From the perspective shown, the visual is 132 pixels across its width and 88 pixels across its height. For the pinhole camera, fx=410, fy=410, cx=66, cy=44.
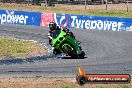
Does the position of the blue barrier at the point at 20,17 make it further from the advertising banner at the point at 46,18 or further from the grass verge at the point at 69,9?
the grass verge at the point at 69,9

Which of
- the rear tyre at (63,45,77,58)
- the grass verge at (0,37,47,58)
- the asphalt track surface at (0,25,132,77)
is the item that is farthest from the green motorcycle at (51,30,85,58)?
the grass verge at (0,37,47,58)

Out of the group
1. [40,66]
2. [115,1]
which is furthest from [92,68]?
[115,1]

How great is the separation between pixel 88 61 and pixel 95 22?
15.6m

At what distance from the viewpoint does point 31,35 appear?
3741cm

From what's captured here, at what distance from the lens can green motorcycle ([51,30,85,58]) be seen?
24.6 meters

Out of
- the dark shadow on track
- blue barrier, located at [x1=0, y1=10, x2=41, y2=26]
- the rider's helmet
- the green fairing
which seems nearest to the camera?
the dark shadow on track

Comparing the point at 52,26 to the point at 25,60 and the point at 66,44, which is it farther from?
the point at 25,60

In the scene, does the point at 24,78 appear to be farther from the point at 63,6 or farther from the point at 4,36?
the point at 63,6

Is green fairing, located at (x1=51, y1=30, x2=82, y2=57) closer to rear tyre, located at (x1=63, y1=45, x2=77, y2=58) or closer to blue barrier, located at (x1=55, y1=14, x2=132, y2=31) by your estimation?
rear tyre, located at (x1=63, y1=45, x2=77, y2=58)

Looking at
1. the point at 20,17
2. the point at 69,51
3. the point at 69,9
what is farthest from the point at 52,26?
the point at 69,9

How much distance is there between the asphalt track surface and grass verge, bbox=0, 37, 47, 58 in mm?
1698

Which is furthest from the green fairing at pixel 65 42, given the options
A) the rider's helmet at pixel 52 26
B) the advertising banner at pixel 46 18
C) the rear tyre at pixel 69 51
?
the advertising banner at pixel 46 18

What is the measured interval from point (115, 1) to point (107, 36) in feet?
98.3

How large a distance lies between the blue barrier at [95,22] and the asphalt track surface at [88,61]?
8.28ft
